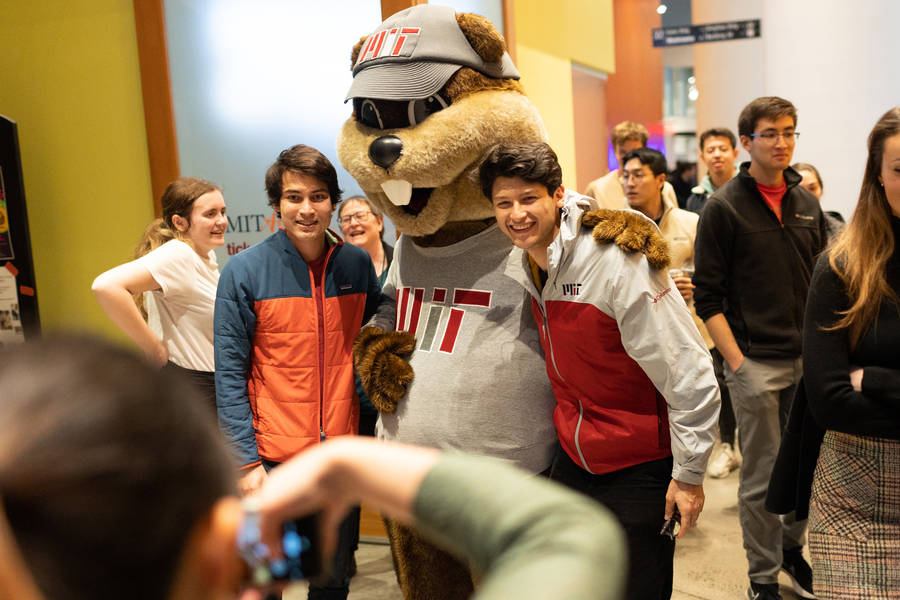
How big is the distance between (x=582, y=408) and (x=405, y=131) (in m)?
0.95

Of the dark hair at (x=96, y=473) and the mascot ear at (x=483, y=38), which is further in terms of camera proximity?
the mascot ear at (x=483, y=38)

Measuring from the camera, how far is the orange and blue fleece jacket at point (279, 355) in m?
2.46

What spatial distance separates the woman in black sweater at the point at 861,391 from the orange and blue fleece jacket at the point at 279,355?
134 centimetres

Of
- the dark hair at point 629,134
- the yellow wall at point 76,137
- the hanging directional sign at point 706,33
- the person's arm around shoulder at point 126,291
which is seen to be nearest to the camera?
the person's arm around shoulder at point 126,291

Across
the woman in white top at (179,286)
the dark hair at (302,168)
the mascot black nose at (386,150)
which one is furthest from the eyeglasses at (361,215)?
the mascot black nose at (386,150)

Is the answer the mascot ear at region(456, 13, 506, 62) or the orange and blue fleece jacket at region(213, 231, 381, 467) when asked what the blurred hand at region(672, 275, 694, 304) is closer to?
the mascot ear at region(456, 13, 506, 62)

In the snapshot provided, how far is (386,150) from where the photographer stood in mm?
2332

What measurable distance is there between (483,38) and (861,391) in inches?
55.1

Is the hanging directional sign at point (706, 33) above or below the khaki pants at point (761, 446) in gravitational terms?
above

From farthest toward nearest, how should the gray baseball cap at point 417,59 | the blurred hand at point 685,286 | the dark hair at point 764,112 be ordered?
the blurred hand at point 685,286, the dark hair at point 764,112, the gray baseball cap at point 417,59

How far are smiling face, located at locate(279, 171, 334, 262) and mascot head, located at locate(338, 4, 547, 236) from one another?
13 centimetres

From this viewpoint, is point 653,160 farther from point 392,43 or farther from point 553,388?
point 553,388

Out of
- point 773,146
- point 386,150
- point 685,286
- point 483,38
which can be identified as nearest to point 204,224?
point 386,150

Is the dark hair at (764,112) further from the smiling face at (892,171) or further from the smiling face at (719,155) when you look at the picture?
the smiling face at (719,155)
